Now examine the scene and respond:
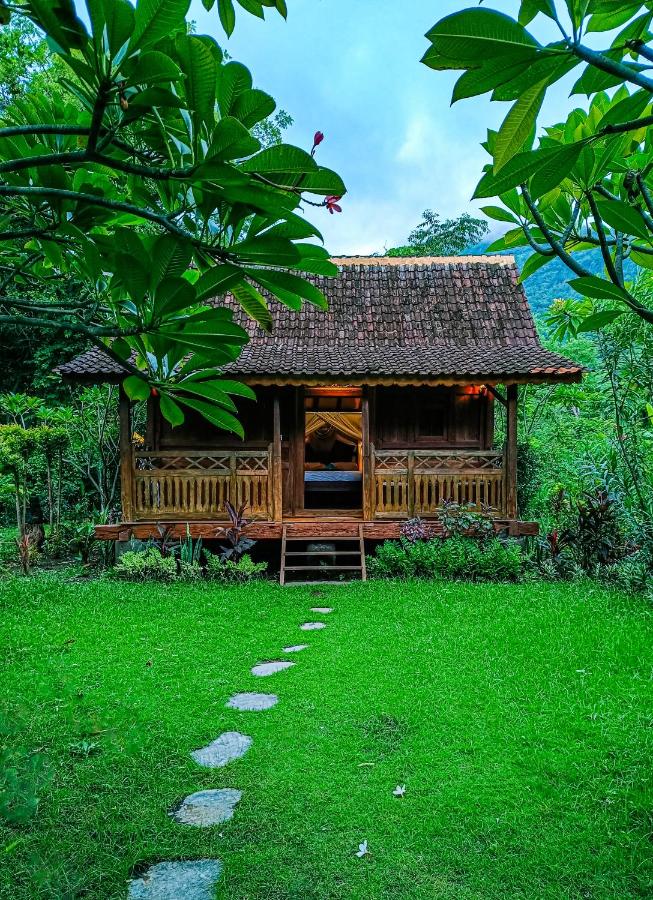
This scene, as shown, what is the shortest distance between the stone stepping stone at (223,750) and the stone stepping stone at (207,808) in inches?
11.3

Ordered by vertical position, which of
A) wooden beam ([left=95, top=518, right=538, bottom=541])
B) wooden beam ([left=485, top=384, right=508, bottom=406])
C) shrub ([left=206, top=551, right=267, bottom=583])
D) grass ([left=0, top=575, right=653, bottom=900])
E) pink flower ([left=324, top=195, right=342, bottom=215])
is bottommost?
grass ([left=0, top=575, right=653, bottom=900])

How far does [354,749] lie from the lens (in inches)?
135

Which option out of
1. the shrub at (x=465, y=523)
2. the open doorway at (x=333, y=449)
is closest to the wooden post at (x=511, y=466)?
the shrub at (x=465, y=523)

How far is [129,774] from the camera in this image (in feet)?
10.4

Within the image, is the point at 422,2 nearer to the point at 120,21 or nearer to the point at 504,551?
the point at 120,21

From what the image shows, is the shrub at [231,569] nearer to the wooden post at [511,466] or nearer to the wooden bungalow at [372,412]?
the wooden bungalow at [372,412]

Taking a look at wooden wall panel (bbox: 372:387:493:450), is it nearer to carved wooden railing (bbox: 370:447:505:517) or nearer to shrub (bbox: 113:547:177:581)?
carved wooden railing (bbox: 370:447:505:517)

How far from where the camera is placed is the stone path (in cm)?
228

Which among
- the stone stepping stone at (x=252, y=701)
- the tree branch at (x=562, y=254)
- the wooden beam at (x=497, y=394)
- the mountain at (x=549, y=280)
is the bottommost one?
the stone stepping stone at (x=252, y=701)

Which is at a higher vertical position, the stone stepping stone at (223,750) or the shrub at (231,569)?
the shrub at (231,569)

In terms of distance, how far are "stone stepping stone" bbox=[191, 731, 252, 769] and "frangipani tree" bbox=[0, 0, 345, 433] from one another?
2.52m

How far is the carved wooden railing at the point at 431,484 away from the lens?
8758mm

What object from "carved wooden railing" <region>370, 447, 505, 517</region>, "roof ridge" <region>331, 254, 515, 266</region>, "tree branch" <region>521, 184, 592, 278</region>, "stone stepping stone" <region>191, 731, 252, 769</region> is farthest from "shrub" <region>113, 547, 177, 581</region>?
"tree branch" <region>521, 184, 592, 278</region>

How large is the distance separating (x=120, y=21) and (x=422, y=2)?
3.02ft
